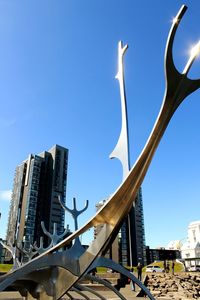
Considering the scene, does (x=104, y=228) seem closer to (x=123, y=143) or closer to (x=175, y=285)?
(x=123, y=143)

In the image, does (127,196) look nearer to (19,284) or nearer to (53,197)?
(19,284)

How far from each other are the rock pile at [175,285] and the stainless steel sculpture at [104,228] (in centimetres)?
1097

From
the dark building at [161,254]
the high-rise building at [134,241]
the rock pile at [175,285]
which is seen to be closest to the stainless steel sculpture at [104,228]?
the rock pile at [175,285]

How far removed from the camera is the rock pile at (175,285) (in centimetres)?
1634

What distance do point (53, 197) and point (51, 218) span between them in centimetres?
470

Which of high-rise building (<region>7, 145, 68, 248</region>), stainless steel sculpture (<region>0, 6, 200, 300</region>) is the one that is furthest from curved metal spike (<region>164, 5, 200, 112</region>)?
high-rise building (<region>7, 145, 68, 248</region>)

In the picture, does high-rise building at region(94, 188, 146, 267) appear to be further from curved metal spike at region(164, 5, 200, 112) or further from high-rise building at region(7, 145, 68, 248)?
curved metal spike at region(164, 5, 200, 112)

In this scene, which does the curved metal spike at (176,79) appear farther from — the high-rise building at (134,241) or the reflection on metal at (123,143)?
the high-rise building at (134,241)

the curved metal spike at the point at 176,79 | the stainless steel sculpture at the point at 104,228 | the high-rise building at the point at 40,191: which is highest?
the high-rise building at the point at 40,191

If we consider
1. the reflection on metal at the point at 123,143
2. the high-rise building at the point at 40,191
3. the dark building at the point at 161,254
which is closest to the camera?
the reflection on metal at the point at 123,143

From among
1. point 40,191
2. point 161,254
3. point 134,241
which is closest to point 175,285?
point 134,241

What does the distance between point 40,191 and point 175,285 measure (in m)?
50.4

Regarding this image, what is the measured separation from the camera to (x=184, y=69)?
21.3 ft

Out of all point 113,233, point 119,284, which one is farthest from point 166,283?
point 113,233
